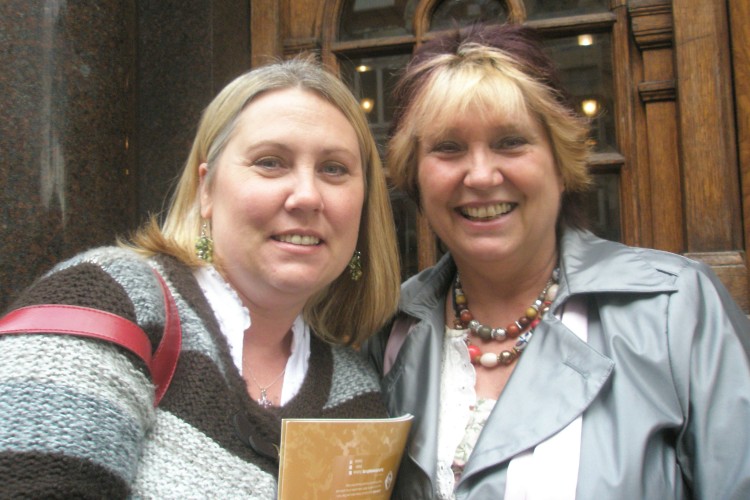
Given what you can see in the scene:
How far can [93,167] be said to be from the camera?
2.03 m

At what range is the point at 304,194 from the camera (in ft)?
4.83

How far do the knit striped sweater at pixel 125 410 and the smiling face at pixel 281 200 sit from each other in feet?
0.49

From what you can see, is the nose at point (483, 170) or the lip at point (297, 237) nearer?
the lip at point (297, 237)

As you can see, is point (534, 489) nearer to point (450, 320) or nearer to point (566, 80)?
point (450, 320)

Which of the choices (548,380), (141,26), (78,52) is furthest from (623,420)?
(141,26)

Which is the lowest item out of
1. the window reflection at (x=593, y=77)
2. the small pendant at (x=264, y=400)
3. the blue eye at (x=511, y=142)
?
the small pendant at (x=264, y=400)

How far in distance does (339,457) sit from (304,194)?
549 millimetres

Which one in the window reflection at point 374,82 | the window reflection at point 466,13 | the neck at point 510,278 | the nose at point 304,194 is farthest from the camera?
the window reflection at point 374,82

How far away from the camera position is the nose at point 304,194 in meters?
1.47

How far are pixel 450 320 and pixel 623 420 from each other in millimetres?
661

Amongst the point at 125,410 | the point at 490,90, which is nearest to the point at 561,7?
the point at 490,90

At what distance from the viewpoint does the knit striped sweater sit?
1004 mm

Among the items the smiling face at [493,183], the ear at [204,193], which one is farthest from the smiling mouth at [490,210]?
the ear at [204,193]

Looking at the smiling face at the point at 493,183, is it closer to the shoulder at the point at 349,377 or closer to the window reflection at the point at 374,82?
the shoulder at the point at 349,377
